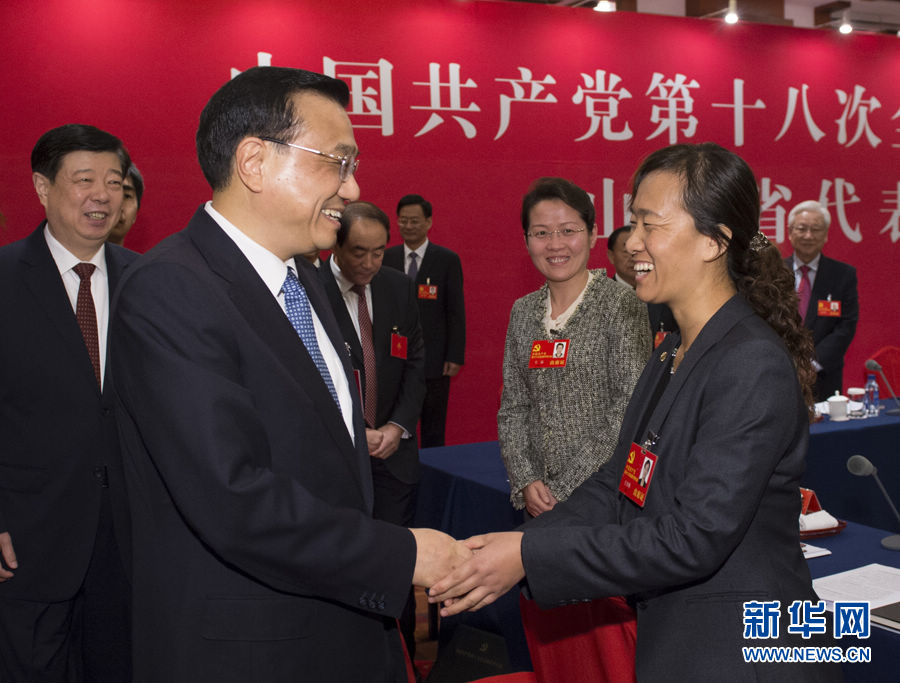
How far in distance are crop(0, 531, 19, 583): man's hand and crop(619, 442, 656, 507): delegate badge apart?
1.58 meters

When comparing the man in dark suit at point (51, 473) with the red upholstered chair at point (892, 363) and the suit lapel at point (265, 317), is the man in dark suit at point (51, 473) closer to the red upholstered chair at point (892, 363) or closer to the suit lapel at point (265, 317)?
the suit lapel at point (265, 317)

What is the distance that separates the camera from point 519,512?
118 inches

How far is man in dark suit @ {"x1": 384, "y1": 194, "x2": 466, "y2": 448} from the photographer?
18.3 ft

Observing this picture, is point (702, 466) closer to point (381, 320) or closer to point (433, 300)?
point (381, 320)

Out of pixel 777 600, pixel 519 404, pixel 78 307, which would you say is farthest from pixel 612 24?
pixel 777 600

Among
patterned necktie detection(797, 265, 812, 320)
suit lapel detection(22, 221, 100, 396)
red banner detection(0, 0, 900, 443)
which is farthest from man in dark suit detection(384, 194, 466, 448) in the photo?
suit lapel detection(22, 221, 100, 396)

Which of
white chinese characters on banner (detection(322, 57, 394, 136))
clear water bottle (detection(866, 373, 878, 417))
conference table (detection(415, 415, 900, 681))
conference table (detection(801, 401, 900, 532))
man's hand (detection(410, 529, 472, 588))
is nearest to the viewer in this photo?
man's hand (detection(410, 529, 472, 588))

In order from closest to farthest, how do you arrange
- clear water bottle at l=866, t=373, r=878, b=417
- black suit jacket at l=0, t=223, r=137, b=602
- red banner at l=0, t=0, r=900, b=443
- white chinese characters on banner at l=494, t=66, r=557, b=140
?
1. black suit jacket at l=0, t=223, r=137, b=602
2. clear water bottle at l=866, t=373, r=878, b=417
3. red banner at l=0, t=0, r=900, b=443
4. white chinese characters on banner at l=494, t=66, r=557, b=140

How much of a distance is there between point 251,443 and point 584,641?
92 centimetres

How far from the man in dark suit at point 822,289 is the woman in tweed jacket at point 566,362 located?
10.7 ft

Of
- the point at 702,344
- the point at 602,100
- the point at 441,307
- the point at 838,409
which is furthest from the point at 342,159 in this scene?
the point at 602,100

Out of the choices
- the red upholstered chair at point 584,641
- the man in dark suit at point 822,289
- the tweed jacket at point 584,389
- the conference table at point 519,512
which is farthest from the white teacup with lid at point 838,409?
the red upholstered chair at point 584,641

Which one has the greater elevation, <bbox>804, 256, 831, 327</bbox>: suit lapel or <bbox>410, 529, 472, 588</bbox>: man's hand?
<bbox>804, 256, 831, 327</bbox>: suit lapel

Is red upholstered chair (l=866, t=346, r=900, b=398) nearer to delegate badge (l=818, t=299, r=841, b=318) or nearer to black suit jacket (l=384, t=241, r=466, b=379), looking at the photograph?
delegate badge (l=818, t=299, r=841, b=318)
